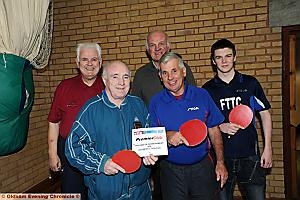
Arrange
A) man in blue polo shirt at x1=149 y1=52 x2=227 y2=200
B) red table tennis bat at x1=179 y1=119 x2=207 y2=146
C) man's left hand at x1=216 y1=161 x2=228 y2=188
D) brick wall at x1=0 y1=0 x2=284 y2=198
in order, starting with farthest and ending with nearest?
brick wall at x1=0 y1=0 x2=284 y2=198, man's left hand at x1=216 y1=161 x2=228 y2=188, man in blue polo shirt at x1=149 y1=52 x2=227 y2=200, red table tennis bat at x1=179 y1=119 x2=207 y2=146

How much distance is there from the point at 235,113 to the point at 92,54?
1.19 meters

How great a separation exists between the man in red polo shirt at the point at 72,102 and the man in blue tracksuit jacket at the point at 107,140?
512 millimetres

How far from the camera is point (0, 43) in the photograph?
106 inches

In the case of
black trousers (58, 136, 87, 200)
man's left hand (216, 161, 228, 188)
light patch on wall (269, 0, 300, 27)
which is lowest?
black trousers (58, 136, 87, 200)

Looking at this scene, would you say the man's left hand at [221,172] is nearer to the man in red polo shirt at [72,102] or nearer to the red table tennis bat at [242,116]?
the red table tennis bat at [242,116]

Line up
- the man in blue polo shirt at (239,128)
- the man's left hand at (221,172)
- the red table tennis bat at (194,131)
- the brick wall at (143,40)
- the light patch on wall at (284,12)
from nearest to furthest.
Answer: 1. the red table tennis bat at (194,131)
2. the man's left hand at (221,172)
3. the man in blue polo shirt at (239,128)
4. the light patch on wall at (284,12)
5. the brick wall at (143,40)

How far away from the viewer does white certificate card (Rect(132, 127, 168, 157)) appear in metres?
1.93

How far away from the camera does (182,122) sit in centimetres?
221

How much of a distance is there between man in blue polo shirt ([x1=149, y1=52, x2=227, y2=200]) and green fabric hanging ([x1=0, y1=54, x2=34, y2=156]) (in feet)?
4.21

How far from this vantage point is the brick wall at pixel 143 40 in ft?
13.1

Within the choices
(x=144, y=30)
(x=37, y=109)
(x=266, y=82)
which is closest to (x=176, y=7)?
(x=144, y=30)

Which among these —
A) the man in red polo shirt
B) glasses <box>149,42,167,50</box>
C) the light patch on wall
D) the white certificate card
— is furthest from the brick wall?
the white certificate card

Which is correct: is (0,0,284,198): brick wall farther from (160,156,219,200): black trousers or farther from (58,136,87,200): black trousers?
(160,156,219,200): black trousers

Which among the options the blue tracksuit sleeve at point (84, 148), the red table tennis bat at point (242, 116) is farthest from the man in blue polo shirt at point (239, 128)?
the blue tracksuit sleeve at point (84, 148)
